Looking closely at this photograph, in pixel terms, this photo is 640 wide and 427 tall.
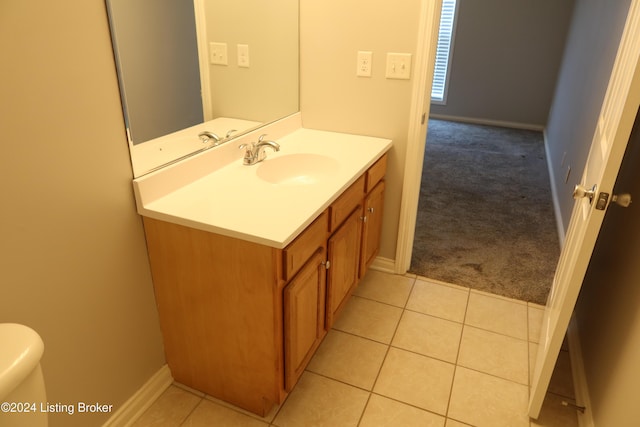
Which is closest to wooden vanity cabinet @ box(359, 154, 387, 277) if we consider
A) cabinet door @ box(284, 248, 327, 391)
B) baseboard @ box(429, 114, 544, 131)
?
cabinet door @ box(284, 248, 327, 391)

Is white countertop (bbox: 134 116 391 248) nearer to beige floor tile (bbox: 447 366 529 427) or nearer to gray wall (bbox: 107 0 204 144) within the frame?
gray wall (bbox: 107 0 204 144)

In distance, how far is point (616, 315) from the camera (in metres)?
1.61

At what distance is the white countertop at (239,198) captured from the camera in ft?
4.59

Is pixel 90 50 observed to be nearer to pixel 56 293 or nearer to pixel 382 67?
pixel 56 293

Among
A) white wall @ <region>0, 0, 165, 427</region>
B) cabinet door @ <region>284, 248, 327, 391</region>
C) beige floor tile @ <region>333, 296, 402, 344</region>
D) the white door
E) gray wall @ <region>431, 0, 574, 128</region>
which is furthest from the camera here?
gray wall @ <region>431, 0, 574, 128</region>

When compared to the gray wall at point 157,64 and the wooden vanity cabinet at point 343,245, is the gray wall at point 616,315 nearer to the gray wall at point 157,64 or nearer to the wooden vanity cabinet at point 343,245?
the wooden vanity cabinet at point 343,245

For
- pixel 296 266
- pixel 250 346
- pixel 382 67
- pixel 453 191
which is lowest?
pixel 453 191

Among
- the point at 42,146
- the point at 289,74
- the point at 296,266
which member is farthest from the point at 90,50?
the point at 289,74

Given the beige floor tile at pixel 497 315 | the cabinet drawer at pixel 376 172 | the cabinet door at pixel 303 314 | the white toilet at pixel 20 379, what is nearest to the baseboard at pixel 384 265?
the beige floor tile at pixel 497 315

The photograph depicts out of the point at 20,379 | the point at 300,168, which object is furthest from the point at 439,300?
the point at 20,379

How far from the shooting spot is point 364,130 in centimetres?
238

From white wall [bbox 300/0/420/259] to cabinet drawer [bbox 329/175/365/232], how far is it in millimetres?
451

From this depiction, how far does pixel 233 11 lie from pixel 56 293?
1391 millimetres

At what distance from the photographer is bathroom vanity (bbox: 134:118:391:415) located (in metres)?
1.43
